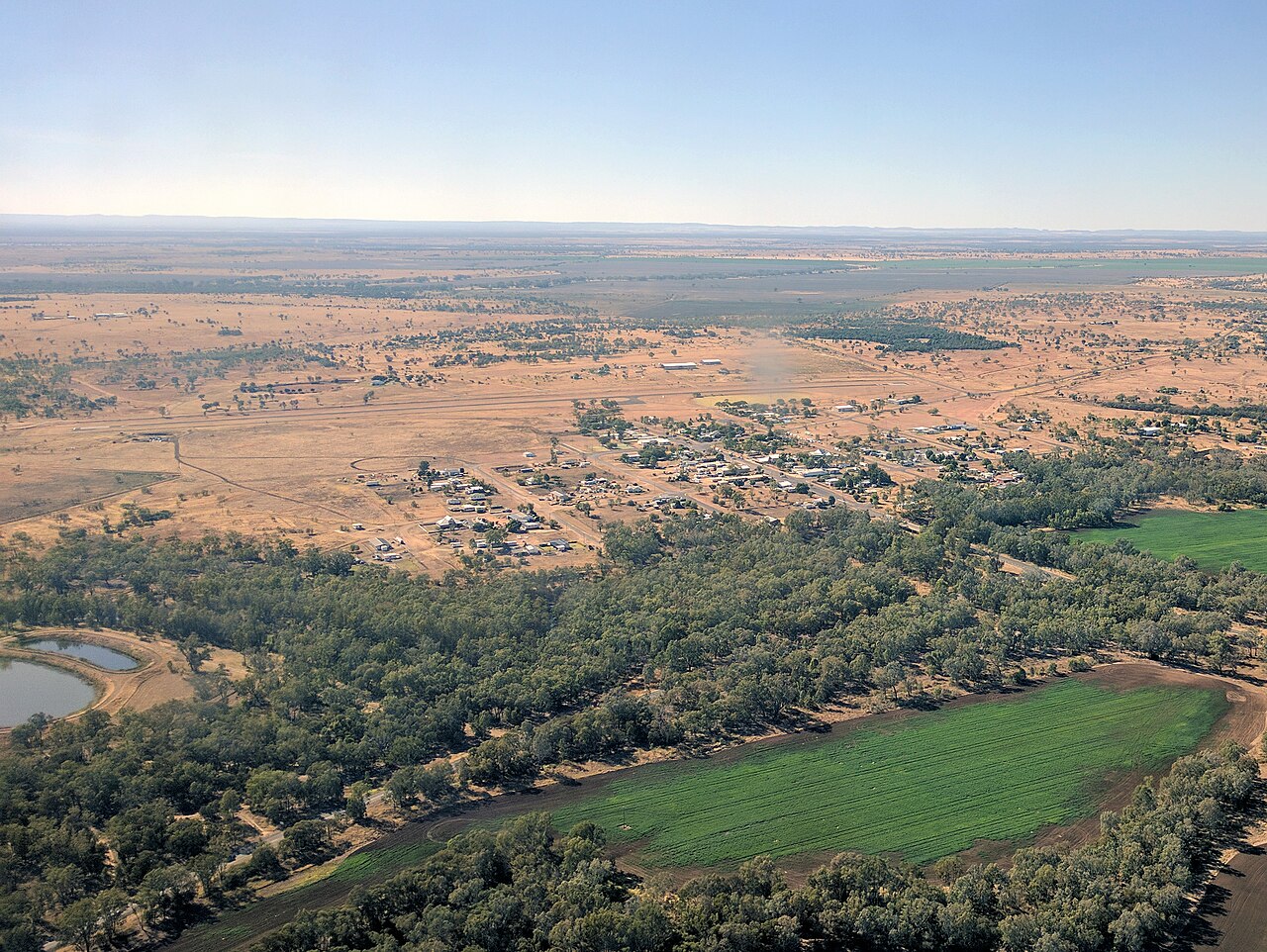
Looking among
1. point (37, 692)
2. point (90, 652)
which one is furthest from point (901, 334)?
point (37, 692)

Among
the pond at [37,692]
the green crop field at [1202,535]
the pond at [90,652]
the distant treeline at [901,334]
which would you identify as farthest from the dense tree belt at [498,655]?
the distant treeline at [901,334]

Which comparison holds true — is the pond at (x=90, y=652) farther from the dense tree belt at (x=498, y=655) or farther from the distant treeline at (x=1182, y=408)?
the distant treeline at (x=1182, y=408)

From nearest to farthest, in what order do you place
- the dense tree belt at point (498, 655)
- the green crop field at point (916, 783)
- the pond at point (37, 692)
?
the dense tree belt at point (498, 655)
the green crop field at point (916, 783)
the pond at point (37, 692)

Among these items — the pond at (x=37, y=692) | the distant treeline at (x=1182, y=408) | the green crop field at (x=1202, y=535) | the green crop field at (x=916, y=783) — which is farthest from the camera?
the distant treeline at (x=1182, y=408)

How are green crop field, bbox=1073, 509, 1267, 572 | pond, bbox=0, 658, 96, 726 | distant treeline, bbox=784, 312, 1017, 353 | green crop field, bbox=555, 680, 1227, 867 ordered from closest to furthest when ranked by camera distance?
green crop field, bbox=555, 680, 1227, 867
pond, bbox=0, 658, 96, 726
green crop field, bbox=1073, 509, 1267, 572
distant treeline, bbox=784, 312, 1017, 353

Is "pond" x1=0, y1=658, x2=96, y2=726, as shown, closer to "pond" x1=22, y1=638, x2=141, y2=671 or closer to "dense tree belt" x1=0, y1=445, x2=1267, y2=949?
"pond" x1=22, y1=638, x2=141, y2=671

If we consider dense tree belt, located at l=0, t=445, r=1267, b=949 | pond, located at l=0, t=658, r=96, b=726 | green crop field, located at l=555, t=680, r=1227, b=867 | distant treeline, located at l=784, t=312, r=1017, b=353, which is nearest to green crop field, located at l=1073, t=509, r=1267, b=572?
dense tree belt, located at l=0, t=445, r=1267, b=949

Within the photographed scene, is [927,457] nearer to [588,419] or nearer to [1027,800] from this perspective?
[588,419]
